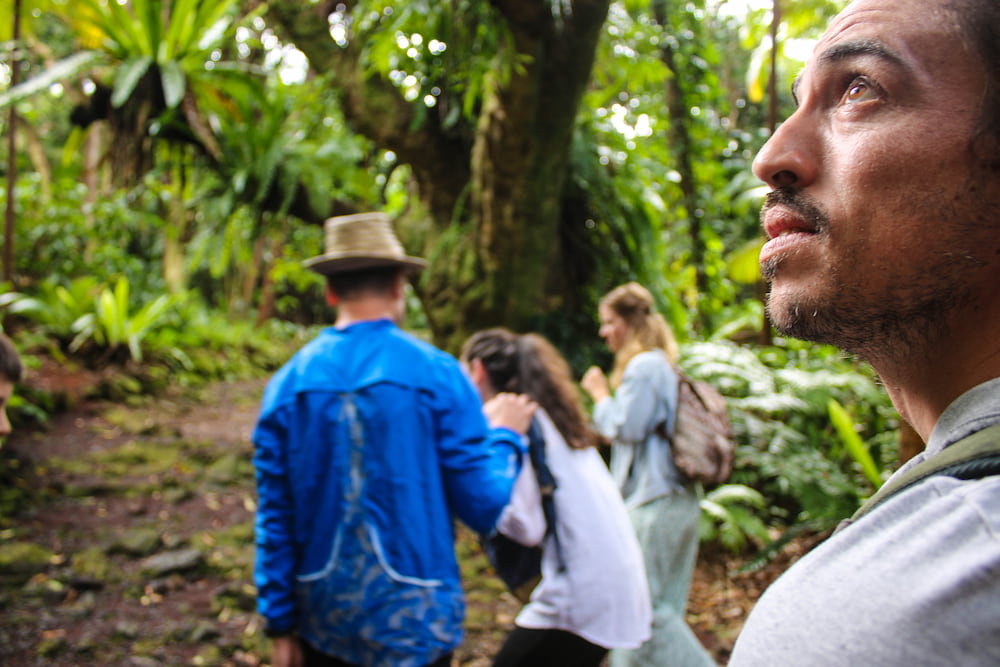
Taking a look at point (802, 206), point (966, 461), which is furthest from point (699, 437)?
point (966, 461)

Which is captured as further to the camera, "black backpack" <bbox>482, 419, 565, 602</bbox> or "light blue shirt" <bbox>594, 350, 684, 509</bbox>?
"light blue shirt" <bbox>594, 350, 684, 509</bbox>

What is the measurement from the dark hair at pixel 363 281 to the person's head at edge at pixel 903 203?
1752mm

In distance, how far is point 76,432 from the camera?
6.09 metres

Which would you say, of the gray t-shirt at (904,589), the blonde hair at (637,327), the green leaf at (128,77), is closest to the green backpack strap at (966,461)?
the gray t-shirt at (904,589)

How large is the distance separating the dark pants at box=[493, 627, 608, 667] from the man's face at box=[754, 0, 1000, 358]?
1.95 metres

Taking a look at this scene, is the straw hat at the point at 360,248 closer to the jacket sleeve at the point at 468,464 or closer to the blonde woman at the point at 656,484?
the jacket sleeve at the point at 468,464

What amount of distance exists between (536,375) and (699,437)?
2.96 feet

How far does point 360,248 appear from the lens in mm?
2482

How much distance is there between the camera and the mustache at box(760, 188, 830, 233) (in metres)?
0.79

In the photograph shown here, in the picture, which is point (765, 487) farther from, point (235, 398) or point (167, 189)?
point (167, 189)

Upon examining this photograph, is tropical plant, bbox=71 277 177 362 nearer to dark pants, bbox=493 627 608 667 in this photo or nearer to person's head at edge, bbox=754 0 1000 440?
dark pants, bbox=493 627 608 667

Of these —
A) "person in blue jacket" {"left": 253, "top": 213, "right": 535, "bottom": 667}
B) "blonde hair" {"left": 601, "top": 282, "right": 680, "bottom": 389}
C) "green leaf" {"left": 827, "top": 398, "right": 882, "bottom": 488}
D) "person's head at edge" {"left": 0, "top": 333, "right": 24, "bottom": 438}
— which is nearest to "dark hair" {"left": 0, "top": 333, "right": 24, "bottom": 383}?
"person's head at edge" {"left": 0, "top": 333, "right": 24, "bottom": 438}

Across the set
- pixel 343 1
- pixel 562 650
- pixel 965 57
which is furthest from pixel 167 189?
pixel 965 57

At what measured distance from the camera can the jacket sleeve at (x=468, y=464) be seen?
217 cm
